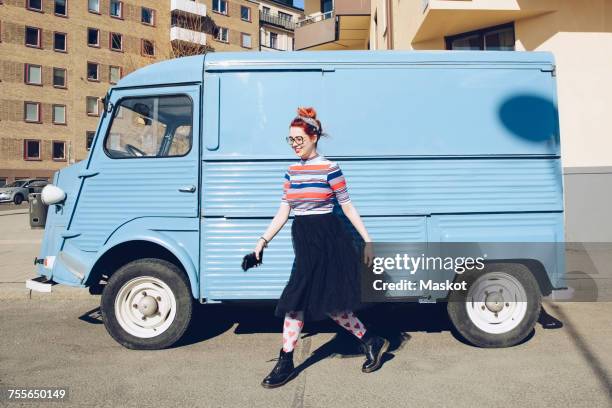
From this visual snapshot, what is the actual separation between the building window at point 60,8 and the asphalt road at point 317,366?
4218cm

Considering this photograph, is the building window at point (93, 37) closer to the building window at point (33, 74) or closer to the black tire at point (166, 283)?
the building window at point (33, 74)

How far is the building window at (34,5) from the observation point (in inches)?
1529

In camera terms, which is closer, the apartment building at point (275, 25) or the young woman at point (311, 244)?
the young woman at point (311, 244)

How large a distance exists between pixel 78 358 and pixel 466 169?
3910 millimetres

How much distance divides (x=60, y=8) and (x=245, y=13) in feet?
62.2

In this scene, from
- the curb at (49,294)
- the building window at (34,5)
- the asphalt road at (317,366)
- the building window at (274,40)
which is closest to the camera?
the asphalt road at (317,366)

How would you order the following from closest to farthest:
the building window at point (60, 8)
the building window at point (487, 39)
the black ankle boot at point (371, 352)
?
the black ankle boot at point (371, 352), the building window at point (487, 39), the building window at point (60, 8)

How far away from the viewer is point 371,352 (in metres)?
3.97

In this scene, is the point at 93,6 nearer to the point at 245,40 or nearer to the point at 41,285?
the point at 245,40

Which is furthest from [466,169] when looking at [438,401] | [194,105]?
[194,105]

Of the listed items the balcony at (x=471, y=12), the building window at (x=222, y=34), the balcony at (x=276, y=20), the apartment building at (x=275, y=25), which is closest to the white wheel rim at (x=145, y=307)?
the balcony at (x=471, y=12)

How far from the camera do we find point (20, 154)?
39.2 meters

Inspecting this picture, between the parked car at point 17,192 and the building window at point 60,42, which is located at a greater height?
the building window at point 60,42

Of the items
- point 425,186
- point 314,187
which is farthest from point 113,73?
point 314,187
